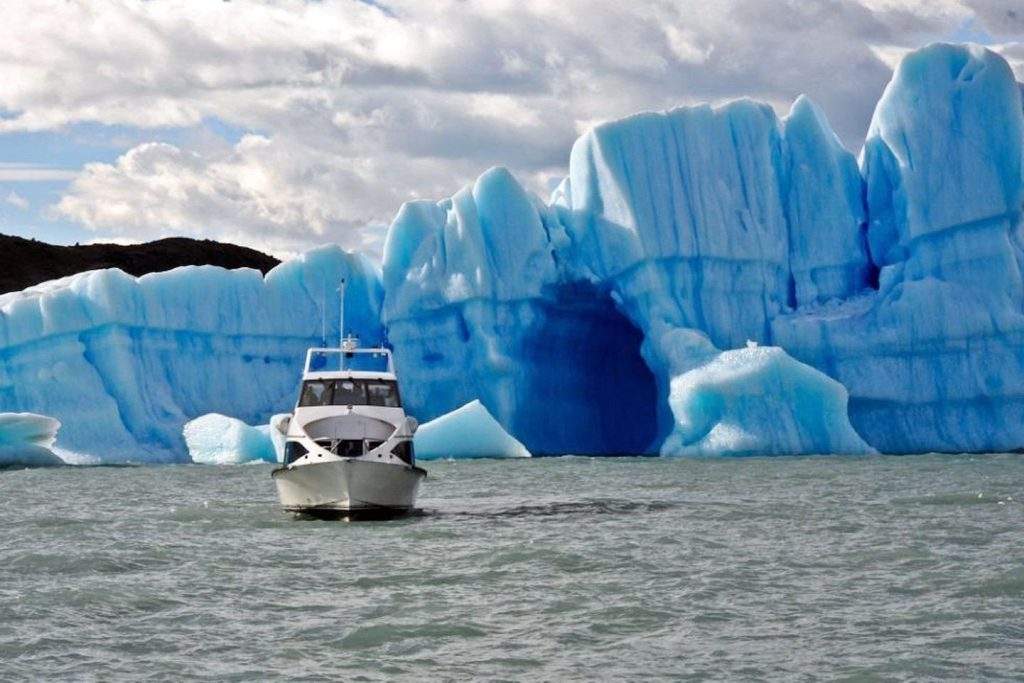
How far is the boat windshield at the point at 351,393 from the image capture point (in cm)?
1847

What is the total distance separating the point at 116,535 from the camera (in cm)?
1577

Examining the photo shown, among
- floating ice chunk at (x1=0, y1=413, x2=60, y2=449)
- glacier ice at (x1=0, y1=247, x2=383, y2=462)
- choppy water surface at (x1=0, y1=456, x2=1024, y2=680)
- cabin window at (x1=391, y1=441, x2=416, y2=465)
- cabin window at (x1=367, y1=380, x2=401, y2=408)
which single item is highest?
glacier ice at (x1=0, y1=247, x2=383, y2=462)

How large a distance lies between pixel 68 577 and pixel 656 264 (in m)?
21.1

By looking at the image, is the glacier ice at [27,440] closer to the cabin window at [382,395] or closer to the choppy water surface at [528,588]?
the choppy water surface at [528,588]

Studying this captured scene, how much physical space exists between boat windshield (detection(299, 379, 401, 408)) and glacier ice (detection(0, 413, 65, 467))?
40.2 feet

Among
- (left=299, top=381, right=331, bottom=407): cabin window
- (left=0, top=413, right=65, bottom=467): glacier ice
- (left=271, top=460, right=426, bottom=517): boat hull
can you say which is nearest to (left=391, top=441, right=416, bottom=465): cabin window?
(left=271, top=460, right=426, bottom=517): boat hull

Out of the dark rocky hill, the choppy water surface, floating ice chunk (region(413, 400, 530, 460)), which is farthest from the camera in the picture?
the dark rocky hill

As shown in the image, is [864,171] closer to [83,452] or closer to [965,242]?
[965,242]

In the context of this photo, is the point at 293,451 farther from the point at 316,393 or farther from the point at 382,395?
the point at 382,395

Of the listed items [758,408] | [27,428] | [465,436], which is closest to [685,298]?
[758,408]

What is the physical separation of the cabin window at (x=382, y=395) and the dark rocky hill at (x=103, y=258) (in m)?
62.5

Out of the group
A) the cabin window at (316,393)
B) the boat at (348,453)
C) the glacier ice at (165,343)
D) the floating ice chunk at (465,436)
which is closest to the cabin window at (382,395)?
the boat at (348,453)

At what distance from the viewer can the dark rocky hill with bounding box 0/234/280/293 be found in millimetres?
78875

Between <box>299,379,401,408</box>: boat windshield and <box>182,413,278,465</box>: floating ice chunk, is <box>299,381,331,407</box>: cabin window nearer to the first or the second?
<box>299,379,401,408</box>: boat windshield
